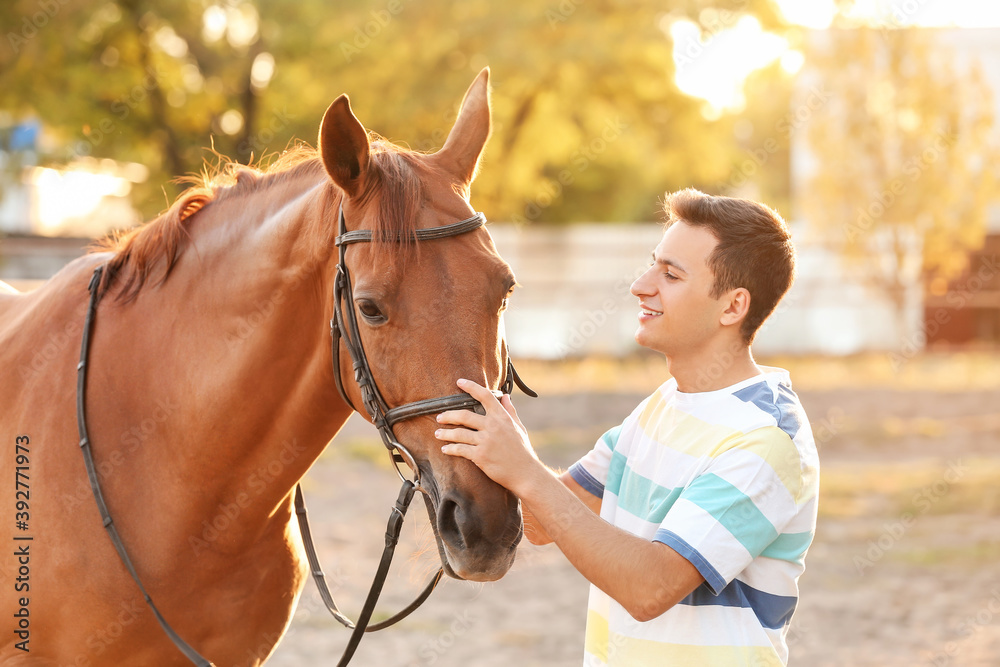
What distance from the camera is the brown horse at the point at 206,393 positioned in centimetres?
202

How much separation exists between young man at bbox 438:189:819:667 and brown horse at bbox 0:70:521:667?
34 cm

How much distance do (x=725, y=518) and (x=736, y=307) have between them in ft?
1.60

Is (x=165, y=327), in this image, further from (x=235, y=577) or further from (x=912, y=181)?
(x=912, y=181)

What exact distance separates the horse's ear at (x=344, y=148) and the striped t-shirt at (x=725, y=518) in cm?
95

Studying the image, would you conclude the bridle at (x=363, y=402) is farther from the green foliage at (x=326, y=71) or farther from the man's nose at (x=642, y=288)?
the green foliage at (x=326, y=71)

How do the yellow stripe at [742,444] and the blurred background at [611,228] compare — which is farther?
the blurred background at [611,228]

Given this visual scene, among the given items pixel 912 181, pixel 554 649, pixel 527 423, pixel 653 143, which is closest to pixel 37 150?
pixel 527 423

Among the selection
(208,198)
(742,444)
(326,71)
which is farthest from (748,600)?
(326,71)

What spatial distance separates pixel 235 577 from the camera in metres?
2.26

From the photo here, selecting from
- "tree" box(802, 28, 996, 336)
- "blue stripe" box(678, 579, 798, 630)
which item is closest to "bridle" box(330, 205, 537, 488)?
"blue stripe" box(678, 579, 798, 630)

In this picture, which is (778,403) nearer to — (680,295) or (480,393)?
(680,295)

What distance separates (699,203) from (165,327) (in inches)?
56.6

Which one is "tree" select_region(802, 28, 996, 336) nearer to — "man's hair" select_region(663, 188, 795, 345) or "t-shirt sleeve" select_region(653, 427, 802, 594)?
"man's hair" select_region(663, 188, 795, 345)

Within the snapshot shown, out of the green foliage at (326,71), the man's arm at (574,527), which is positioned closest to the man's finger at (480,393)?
the man's arm at (574,527)
